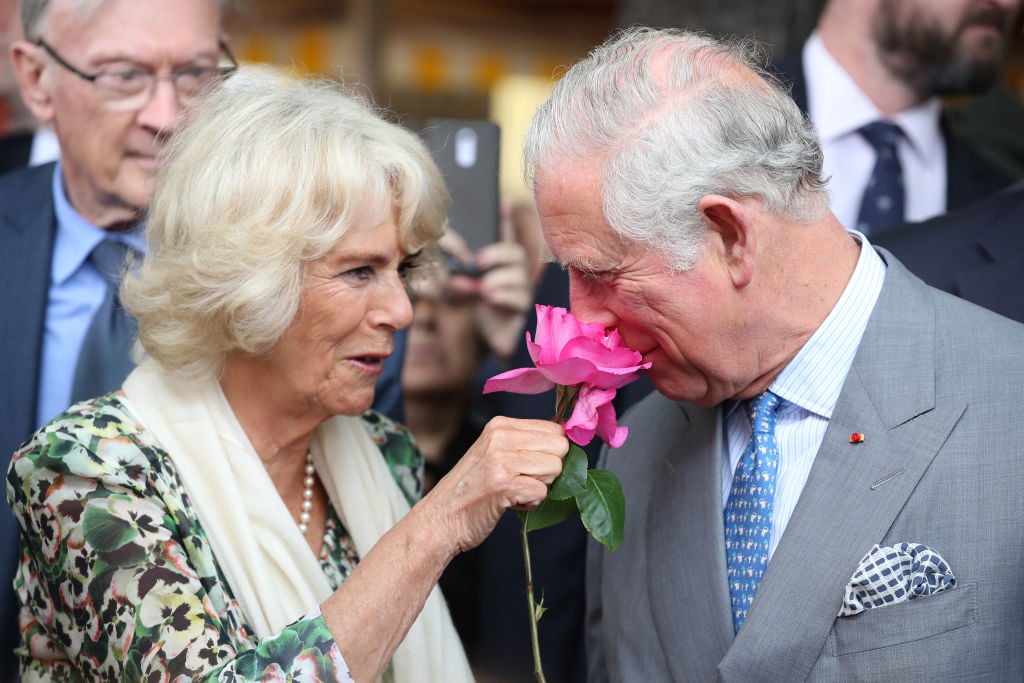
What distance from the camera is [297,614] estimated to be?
95.7 inches

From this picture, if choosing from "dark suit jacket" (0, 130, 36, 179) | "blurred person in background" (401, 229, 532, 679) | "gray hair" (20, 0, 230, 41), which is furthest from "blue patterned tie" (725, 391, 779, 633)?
"dark suit jacket" (0, 130, 36, 179)

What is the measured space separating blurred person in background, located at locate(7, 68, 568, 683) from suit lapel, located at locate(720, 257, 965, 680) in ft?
1.49

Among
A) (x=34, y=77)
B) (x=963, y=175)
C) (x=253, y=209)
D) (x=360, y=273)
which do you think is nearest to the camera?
(x=253, y=209)

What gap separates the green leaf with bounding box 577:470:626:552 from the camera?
82.1 inches

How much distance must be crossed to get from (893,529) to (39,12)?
99.8 inches

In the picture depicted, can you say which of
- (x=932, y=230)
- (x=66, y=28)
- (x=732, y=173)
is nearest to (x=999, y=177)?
(x=932, y=230)

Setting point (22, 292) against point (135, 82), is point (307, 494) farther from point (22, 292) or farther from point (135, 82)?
point (135, 82)

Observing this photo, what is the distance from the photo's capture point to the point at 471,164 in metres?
3.60

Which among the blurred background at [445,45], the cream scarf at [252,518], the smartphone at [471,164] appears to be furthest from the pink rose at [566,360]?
the blurred background at [445,45]

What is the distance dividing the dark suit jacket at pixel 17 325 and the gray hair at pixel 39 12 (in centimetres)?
41

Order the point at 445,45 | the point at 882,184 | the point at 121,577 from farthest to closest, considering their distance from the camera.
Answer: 1. the point at 445,45
2. the point at 882,184
3. the point at 121,577

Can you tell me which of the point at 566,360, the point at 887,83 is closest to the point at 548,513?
the point at 566,360

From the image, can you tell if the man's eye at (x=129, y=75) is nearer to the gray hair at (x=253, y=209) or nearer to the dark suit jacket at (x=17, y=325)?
the dark suit jacket at (x=17, y=325)

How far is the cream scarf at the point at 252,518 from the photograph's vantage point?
239 centimetres
